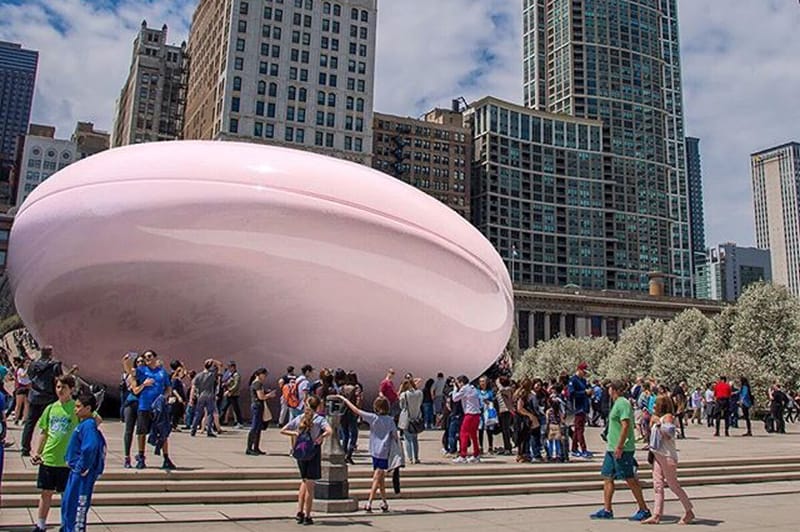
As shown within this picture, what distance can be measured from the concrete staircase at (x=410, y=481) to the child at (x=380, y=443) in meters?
1.21

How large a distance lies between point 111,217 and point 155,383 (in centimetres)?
791

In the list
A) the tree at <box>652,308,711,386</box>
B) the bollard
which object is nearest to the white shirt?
the bollard

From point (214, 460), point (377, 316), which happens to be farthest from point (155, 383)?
point (377, 316)

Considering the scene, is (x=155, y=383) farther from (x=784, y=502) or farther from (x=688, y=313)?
(x=688, y=313)

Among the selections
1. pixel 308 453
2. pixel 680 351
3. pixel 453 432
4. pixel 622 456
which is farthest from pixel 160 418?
pixel 680 351

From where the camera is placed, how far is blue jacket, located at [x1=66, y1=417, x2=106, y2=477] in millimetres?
7859

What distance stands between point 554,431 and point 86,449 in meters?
10.9

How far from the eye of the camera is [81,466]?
7828mm

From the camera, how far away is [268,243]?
62.8 feet

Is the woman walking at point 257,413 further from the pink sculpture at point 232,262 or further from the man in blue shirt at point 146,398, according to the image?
the pink sculpture at point 232,262

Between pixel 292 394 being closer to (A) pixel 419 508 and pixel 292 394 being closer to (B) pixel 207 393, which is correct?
(B) pixel 207 393

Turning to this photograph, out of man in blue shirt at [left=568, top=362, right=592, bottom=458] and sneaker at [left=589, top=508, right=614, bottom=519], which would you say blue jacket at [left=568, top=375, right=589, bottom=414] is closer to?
man in blue shirt at [left=568, top=362, right=592, bottom=458]

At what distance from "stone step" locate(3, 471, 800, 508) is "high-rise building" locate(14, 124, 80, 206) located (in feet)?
537

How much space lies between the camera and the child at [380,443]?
11094 mm
